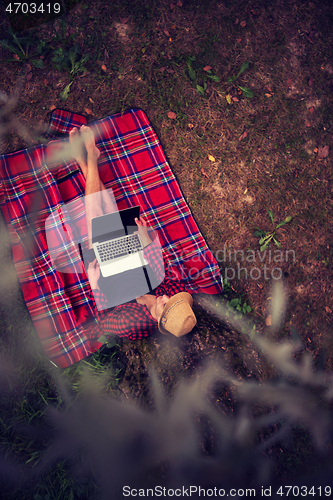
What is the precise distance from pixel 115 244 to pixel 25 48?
9.54 ft

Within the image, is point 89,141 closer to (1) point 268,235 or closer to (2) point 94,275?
(2) point 94,275

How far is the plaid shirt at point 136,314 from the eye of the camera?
3.00m

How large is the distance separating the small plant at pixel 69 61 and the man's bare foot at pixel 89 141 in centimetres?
60

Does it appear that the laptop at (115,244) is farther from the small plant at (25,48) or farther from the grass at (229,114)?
the small plant at (25,48)

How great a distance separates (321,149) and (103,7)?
3.59 m

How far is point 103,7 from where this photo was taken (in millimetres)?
3514

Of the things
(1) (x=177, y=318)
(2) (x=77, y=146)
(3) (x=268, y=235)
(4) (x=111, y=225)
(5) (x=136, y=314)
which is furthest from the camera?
(3) (x=268, y=235)

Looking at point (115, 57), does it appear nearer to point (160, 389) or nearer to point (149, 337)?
point (149, 337)

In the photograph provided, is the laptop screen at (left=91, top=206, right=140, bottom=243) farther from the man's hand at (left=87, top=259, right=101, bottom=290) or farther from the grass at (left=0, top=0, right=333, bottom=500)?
the grass at (left=0, top=0, right=333, bottom=500)

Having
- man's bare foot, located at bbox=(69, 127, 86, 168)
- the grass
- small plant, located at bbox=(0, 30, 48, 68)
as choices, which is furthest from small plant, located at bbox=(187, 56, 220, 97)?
small plant, located at bbox=(0, 30, 48, 68)

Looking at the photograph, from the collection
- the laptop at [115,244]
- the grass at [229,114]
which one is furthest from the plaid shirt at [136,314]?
the grass at [229,114]

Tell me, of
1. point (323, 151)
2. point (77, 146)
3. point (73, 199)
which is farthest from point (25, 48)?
point (323, 151)

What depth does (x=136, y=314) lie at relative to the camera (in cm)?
302

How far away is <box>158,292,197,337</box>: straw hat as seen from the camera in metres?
2.60
